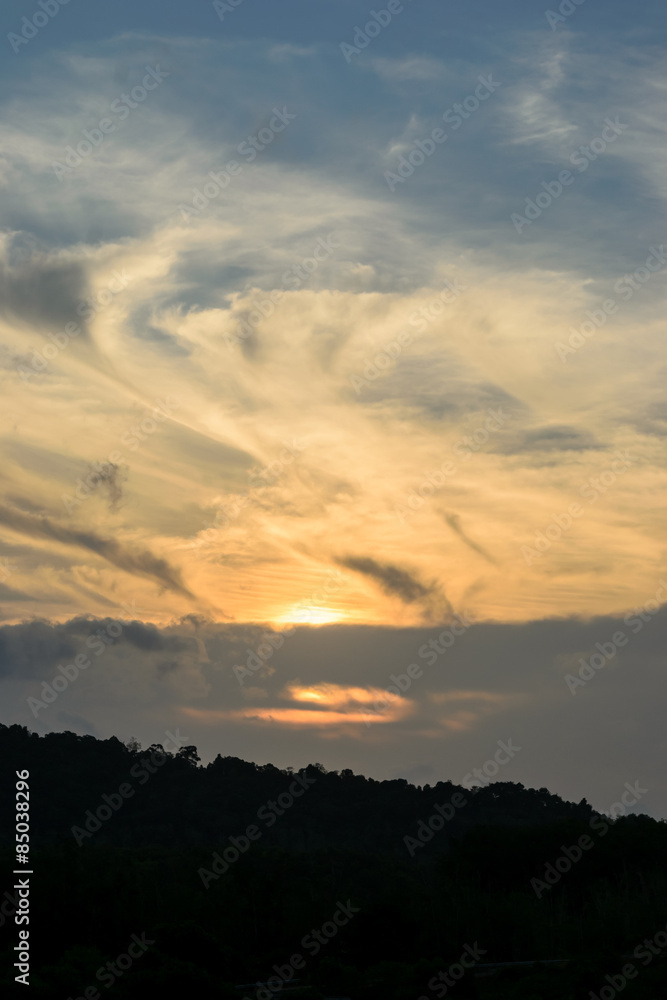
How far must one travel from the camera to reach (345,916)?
6216 centimetres

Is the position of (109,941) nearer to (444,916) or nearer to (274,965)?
(274,965)

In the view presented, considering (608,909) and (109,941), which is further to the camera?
(608,909)

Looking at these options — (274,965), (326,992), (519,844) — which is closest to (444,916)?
(274,965)

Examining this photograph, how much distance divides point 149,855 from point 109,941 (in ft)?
100

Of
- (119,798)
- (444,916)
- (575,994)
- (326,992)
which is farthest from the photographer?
(119,798)

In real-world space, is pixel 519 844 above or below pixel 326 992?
above

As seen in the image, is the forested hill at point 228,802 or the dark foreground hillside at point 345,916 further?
the forested hill at point 228,802

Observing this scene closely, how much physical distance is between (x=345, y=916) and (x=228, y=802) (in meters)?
85.0

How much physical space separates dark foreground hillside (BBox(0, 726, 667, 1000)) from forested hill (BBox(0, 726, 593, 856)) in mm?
2609

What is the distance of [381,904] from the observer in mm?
60844

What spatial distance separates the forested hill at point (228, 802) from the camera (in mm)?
128750

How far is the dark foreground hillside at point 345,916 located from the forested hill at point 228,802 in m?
2.61

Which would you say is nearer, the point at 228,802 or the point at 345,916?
the point at 345,916

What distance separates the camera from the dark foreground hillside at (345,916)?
1791 inches
